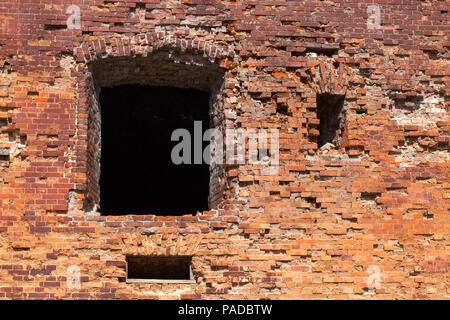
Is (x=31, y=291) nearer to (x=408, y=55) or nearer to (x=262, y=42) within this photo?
(x=262, y=42)

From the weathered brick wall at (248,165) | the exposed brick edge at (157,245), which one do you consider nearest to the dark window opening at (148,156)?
the weathered brick wall at (248,165)

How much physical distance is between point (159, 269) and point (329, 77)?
279cm

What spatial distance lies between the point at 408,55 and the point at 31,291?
15.6 ft

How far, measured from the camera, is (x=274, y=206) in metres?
5.71

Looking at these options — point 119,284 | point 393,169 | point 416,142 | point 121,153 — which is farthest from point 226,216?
point 121,153

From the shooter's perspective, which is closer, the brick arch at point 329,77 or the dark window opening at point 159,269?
the dark window opening at point 159,269

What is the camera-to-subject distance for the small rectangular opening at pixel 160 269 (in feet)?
18.5

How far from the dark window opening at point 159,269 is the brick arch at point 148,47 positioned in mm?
2178

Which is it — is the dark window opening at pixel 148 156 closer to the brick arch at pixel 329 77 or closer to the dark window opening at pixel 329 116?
the dark window opening at pixel 329 116

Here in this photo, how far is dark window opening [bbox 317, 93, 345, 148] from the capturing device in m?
6.17

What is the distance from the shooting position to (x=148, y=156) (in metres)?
9.61

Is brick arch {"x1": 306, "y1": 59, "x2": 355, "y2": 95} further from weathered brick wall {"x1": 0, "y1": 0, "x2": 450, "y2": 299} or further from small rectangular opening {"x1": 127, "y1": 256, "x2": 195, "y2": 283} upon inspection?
small rectangular opening {"x1": 127, "y1": 256, "x2": 195, "y2": 283}

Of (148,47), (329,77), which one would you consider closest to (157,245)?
(148,47)

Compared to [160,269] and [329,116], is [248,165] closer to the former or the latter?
[329,116]
